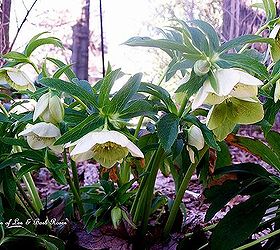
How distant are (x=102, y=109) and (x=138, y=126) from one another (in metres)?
0.15

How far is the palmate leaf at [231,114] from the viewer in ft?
1.63

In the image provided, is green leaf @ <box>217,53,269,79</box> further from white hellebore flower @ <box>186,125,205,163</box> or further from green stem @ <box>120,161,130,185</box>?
green stem @ <box>120,161,130,185</box>

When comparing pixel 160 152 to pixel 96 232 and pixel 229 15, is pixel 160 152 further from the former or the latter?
pixel 229 15

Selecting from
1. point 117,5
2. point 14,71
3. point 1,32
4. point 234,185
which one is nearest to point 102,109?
point 14,71

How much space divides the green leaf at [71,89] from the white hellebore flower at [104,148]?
56mm

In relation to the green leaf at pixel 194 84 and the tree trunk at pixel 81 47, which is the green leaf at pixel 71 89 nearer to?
the green leaf at pixel 194 84

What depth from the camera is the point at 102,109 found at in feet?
1.68

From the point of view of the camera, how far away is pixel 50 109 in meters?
0.53

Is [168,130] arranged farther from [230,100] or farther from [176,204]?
[176,204]

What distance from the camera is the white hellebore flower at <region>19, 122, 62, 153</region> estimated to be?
0.55m

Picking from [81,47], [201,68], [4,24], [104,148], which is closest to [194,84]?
[201,68]

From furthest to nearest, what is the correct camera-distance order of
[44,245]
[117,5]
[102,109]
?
[117,5] → [44,245] → [102,109]

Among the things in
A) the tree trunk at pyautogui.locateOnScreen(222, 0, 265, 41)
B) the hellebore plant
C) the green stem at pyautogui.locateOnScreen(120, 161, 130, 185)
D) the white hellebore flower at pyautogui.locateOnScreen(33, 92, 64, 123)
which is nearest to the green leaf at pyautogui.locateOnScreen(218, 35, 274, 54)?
the hellebore plant

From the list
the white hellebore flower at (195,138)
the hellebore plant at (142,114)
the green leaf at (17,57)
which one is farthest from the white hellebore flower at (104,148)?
the green leaf at (17,57)
